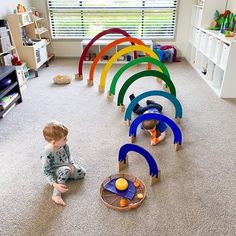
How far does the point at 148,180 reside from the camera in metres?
1.67

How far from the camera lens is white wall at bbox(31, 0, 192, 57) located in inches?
164

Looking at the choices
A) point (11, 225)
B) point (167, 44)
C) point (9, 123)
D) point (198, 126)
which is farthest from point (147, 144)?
point (167, 44)

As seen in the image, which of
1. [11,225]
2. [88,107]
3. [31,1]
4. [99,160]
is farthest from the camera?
[31,1]

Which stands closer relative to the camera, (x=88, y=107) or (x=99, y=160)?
(x=99, y=160)

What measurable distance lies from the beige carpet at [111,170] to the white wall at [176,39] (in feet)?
5.81

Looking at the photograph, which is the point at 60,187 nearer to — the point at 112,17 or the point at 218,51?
the point at 218,51

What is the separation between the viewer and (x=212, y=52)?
3.22 meters

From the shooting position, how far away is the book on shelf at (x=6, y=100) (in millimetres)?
2437

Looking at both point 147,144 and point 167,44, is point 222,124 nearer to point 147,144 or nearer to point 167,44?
point 147,144

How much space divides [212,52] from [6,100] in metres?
2.62

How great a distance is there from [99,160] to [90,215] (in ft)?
1.69

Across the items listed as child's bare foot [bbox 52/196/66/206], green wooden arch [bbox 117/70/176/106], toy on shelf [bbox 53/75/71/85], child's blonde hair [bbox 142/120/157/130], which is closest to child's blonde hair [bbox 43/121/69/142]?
child's bare foot [bbox 52/196/66/206]

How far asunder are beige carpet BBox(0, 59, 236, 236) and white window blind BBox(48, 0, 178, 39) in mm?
1920

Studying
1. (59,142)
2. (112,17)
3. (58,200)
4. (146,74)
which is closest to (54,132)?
(59,142)
